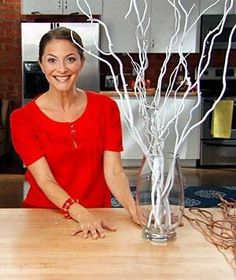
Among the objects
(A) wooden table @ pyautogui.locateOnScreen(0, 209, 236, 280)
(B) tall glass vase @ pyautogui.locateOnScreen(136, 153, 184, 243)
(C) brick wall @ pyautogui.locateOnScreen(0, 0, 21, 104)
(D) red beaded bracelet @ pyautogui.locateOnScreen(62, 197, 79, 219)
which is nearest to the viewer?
(A) wooden table @ pyautogui.locateOnScreen(0, 209, 236, 280)

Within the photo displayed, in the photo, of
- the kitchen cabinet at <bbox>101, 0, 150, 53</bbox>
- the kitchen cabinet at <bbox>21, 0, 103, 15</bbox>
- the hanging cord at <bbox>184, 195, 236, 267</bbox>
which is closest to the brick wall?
the kitchen cabinet at <bbox>21, 0, 103, 15</bbox>

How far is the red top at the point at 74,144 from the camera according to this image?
1722 mm

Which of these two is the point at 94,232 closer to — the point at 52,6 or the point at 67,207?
the point at 67,207

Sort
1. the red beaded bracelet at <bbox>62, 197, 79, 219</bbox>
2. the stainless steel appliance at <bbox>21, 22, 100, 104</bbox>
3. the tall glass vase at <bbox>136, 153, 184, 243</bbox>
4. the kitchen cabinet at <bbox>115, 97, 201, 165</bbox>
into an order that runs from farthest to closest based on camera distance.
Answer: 1. the kitchen cabinet at <bbox>115, 97, 201, 165</bbox>
2. the stainless steel appliance at <bbox>21, 22, 100, 104</bbox>
3. the red beaded bracelet at <bbox>62, 197, 79, 219</bbox>
4. the tall glass vase at <bbox>136, 153, 184, 243</bbox>

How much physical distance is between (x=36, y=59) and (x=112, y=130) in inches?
141

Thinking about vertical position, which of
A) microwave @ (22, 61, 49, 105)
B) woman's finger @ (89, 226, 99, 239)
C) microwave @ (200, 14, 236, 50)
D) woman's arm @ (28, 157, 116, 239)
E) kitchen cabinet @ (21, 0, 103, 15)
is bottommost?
woman's finger @ (89, 226, 99, 239)

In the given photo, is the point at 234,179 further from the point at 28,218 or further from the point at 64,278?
the point at 64,278

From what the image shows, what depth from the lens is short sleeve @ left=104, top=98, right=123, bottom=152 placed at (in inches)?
71.2

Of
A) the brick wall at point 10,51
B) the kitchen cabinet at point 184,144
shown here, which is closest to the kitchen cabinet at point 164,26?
the kitchen cabinet at point 184,144

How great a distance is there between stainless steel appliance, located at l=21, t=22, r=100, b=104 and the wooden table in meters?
3.92

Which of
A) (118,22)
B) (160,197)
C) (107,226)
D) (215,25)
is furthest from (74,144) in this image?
(215,25)

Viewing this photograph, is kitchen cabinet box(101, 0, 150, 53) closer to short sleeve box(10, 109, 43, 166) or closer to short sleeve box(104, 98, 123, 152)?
short sleeve box(104, 98, 123, 152)

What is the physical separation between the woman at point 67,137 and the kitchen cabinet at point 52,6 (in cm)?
385

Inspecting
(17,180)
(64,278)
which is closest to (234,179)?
(17,180)
